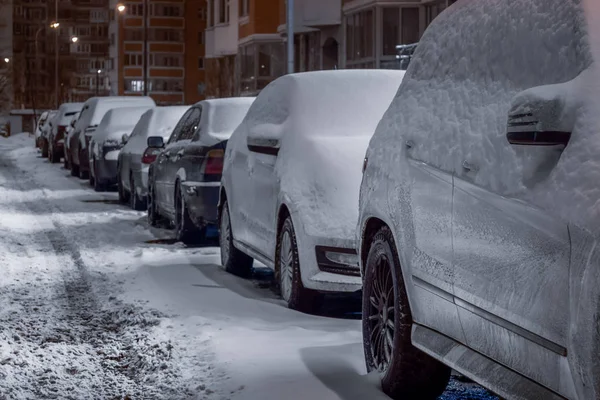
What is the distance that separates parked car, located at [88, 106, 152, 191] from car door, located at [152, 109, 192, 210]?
7.25m

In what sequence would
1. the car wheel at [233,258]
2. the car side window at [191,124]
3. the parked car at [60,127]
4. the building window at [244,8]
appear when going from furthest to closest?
the building window at [244,8]
the parked car at [60,127]
the car side window at [191,124]
the car wheel at [233,258]

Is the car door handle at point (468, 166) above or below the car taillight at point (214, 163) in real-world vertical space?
above

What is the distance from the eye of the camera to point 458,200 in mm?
5664

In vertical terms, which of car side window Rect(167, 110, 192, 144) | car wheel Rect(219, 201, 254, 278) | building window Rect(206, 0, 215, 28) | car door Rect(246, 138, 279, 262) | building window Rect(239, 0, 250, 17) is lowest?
car wheel Rect(219, 201, 254, 278)

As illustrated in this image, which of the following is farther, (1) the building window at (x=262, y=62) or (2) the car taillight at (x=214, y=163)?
(1) the building window at (x=262, y=62)

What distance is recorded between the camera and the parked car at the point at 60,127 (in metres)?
37.2

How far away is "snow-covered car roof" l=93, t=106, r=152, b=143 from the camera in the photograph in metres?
23.7

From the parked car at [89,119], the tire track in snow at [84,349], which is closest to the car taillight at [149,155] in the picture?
the tire track in snow at [84,349]

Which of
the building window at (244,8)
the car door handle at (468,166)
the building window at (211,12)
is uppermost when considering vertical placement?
the building window at (211,12)

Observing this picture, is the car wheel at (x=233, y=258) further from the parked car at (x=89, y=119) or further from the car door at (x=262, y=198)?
the parked car at (x=89, y=119)

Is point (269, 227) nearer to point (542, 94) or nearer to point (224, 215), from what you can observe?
point (224, 215)

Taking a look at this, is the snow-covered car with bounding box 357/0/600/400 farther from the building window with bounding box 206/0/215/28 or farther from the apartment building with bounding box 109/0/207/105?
the apartment building with bounding box 109/0/207/105

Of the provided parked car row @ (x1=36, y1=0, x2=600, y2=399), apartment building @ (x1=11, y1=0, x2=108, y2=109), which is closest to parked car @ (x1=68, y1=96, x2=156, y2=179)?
parked car row @ (x1=36, y1=0, x2=600, y2=399)

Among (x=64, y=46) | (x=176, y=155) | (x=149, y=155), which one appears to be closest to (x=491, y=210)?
(x=176, y=155)
